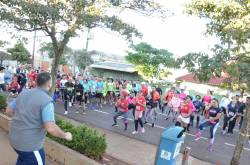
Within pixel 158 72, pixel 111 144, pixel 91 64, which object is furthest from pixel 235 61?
pixel 91 64

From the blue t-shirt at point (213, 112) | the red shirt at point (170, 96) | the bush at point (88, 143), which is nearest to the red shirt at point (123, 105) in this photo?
the blue t-shirt at point (213, 112)

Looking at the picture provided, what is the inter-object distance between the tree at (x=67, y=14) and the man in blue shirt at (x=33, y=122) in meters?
5.61

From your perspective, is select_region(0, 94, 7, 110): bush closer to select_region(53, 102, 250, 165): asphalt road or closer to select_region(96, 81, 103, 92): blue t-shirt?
select_region(53, 102, 250, 165): asphalt road

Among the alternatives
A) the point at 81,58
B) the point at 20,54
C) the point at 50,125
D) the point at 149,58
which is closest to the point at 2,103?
the point at 50,125

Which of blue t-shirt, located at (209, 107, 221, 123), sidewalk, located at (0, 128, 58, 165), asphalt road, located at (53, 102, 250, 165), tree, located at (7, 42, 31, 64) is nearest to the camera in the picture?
sidewalk, located at (0, 128, 58, 165)

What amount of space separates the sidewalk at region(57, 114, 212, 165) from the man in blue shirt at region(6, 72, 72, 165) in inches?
193

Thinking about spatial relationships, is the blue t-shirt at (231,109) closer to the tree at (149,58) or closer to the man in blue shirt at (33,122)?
the man in blue shirt at (33,122)

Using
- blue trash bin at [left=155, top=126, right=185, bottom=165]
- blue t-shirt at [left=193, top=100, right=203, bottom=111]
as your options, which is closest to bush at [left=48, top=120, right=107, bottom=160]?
blue trash bin at [left=155, top=126, right=185, bottom=165]

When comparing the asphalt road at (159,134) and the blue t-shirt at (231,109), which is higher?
the blue t-shirt at (231,109)

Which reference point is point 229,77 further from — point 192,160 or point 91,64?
point 91,64

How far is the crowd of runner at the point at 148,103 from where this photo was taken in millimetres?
13164

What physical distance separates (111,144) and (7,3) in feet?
15.9

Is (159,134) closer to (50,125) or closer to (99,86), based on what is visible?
(99,86)

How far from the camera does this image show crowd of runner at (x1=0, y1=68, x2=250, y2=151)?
1316 centimetres
